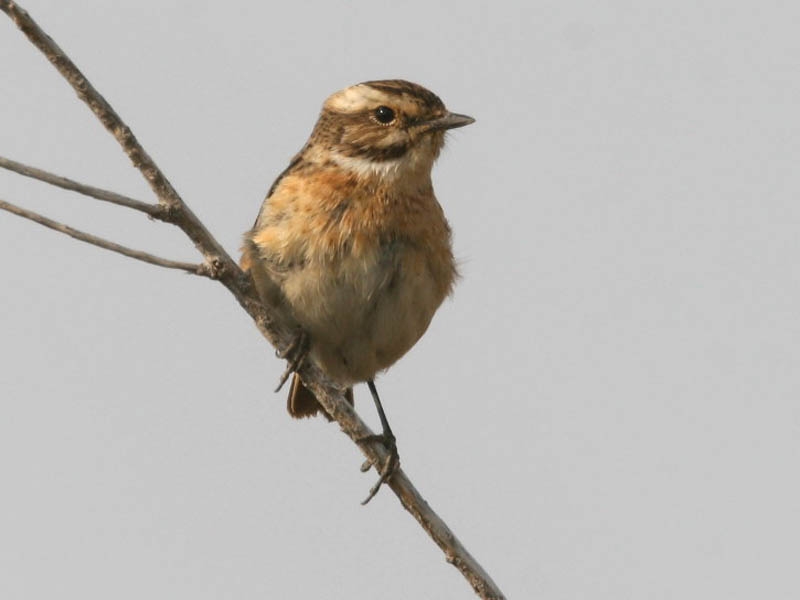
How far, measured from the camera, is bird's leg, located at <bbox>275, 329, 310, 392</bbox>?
5.83 metres

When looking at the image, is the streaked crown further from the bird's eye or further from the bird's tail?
the bird's tail

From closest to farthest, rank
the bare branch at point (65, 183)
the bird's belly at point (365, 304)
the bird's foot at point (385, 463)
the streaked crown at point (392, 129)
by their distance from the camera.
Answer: the bare branch at point (65, 183) < the bird's foot at point (385, 463) < the bird's belly at point (365, 304) < the streaked crown at point (392, 129)

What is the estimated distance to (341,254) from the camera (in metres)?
6.10

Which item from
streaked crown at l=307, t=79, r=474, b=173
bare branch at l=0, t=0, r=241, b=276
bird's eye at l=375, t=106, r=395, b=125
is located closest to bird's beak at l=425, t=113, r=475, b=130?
streaked crown at l=307, t=79, r=474, b=173

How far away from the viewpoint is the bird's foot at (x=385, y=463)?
536cm

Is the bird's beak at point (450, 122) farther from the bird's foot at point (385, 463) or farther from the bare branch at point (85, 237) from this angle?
the bare branch at point (85, 237)

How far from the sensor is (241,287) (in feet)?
16.0

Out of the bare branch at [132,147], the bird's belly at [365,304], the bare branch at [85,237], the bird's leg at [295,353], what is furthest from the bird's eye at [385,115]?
the bare branch at [85,237]

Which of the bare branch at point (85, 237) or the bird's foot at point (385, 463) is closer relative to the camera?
the bare branch at point (85, 237)

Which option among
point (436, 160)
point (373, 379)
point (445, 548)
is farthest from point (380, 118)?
point (445, 548)

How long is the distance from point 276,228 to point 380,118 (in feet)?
2.97

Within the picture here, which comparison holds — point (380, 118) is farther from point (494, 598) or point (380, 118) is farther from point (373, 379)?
point (494, 598)

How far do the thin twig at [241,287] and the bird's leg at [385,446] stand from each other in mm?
39

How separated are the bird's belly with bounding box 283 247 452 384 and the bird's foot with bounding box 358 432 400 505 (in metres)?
0.52
